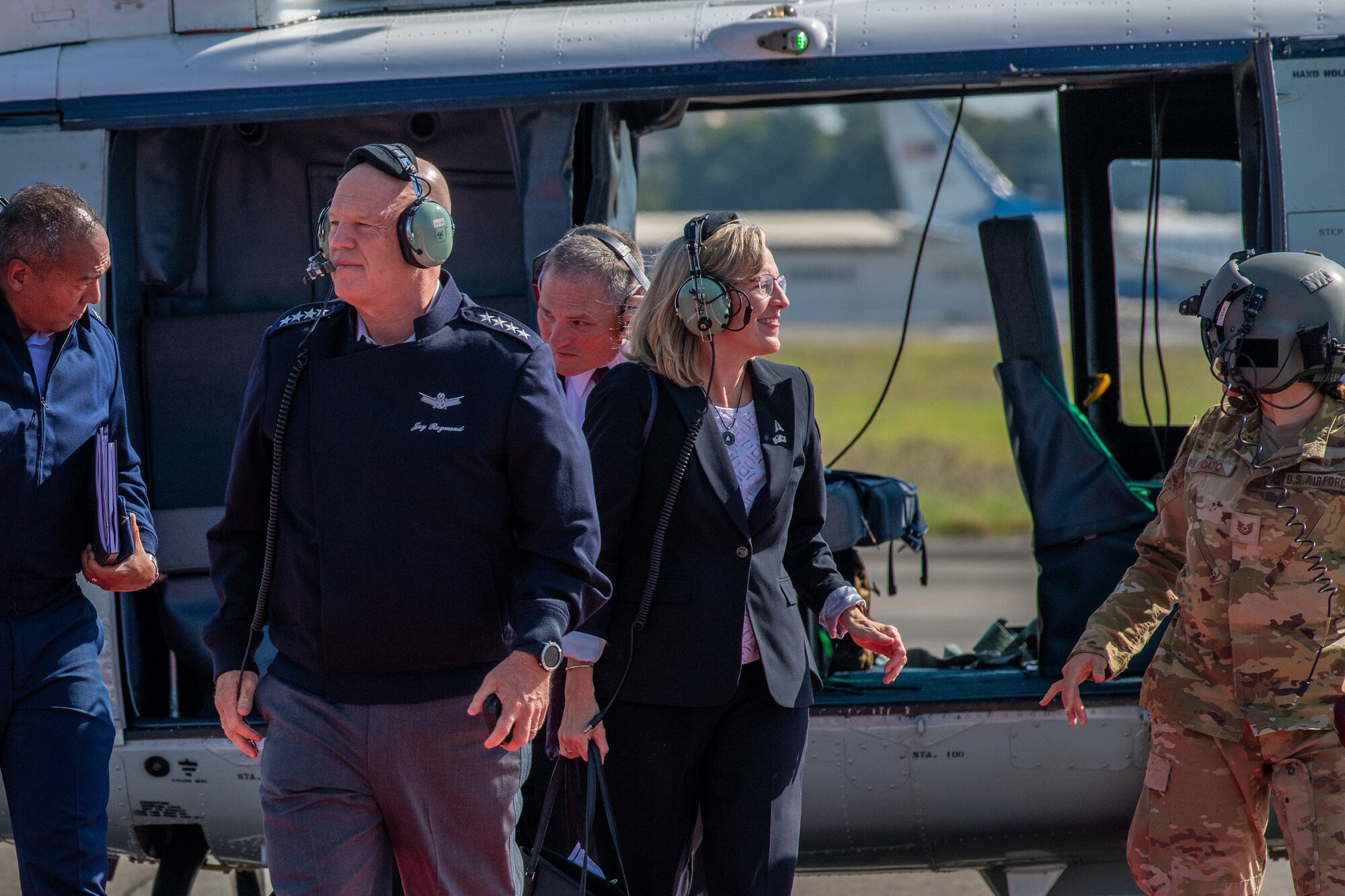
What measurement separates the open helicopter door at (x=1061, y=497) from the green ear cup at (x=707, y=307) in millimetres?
1536

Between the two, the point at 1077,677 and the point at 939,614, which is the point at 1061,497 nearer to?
the point at 1077,677

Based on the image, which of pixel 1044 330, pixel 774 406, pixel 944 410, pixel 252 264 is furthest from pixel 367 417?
pixel 944 410

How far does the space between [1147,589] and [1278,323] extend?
0.65 m

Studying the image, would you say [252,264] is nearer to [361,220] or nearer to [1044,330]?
[361,220]

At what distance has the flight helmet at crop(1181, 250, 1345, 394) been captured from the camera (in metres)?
2.85

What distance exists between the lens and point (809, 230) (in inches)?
3034

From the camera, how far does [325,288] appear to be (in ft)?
14.9

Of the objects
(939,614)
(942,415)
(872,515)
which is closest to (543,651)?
(872,515)

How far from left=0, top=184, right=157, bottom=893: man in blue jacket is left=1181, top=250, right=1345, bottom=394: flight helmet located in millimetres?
2456

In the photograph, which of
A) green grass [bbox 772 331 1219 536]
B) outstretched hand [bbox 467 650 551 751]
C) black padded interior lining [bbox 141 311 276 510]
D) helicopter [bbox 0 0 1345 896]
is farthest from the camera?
green grass [bbox 772 331 1219 536]

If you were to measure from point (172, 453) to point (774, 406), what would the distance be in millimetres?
2308

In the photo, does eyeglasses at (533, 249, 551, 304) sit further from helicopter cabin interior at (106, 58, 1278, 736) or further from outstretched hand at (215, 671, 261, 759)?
outstretched hand at (215, 671, 261, 759)

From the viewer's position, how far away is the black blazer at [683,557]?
9.29ft

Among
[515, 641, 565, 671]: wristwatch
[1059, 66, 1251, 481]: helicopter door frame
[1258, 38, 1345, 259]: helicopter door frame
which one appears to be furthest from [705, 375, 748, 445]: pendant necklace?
[1059, 66, 1251, 481]: helicopter door frame
